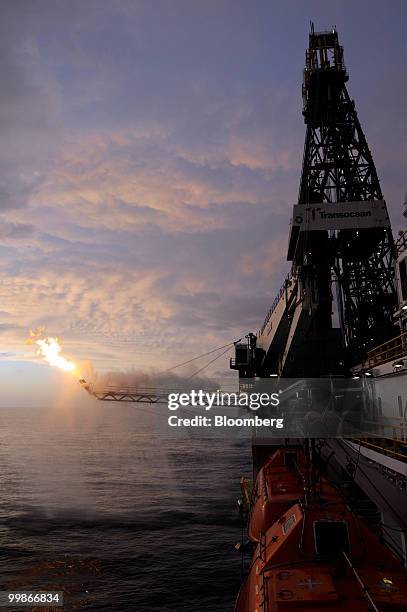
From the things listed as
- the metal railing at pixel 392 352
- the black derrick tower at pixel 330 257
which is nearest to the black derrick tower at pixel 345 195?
the black derrick tower at pixel 330 257

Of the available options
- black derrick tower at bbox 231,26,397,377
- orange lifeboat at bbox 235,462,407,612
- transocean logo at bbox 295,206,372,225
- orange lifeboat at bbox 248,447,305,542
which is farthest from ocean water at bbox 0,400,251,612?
transocean logo at bbox 295,206,372,225

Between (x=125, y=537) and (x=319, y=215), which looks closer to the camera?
(x=125, y=537)

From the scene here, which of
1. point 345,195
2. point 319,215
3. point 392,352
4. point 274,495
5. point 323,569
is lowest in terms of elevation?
point 274,495

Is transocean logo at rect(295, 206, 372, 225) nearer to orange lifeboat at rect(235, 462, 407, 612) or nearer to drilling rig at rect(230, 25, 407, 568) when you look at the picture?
drilling rig at rect(230, 25, 407, 568)

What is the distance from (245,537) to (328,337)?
1605 cm

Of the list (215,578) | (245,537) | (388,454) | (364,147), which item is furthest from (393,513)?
(364,147)

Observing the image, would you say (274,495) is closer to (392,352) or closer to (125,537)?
(392,352)

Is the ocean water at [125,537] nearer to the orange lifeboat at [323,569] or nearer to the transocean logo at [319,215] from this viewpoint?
the orange lifeboat at [323,569]

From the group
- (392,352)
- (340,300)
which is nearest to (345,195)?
(340,300)

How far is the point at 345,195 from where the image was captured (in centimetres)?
4741

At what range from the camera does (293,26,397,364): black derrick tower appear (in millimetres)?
40812

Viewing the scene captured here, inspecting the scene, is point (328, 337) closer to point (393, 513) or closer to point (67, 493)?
point (393, 513)

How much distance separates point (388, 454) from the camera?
17344 mm

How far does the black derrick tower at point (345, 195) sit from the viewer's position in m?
40.8
